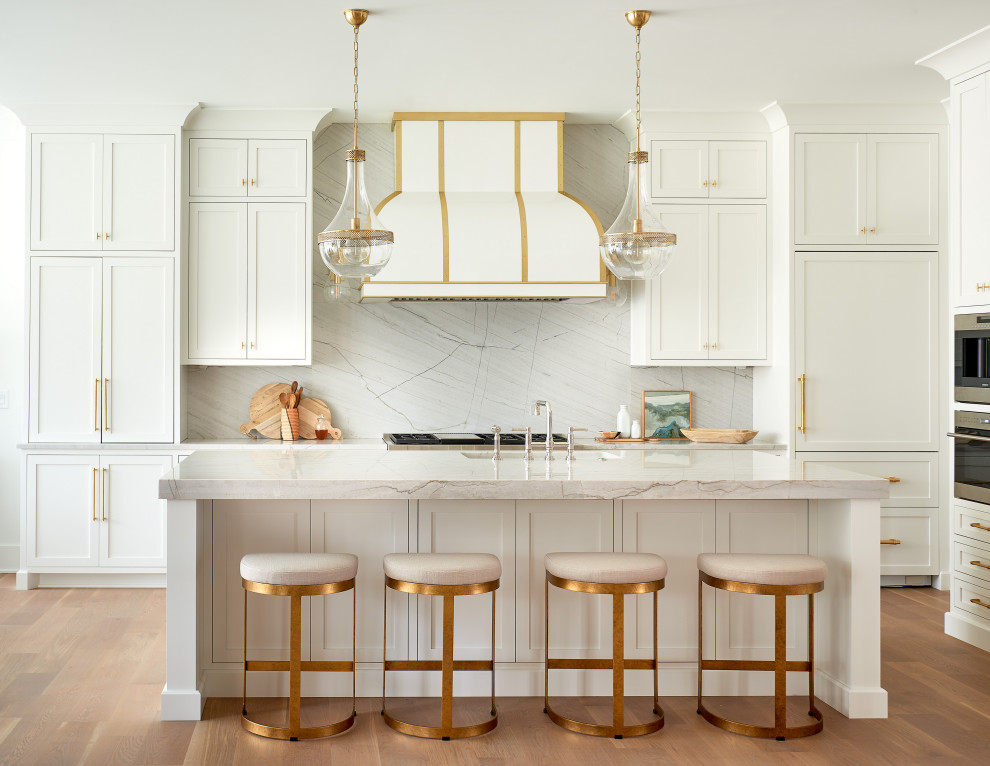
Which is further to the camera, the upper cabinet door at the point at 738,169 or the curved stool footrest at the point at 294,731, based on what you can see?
the upper cabinet door at the point at 738,169

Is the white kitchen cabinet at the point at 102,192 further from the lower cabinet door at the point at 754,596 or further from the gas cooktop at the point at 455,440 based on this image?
the lower cabinet door at the point at 754,596

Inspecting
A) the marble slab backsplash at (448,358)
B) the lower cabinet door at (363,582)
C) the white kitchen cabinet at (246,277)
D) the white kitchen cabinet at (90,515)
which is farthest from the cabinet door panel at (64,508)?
the lower cabinet door at (363,582)

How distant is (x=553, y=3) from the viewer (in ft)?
11.7

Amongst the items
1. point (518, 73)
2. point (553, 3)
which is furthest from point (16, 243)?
point (553, 3)

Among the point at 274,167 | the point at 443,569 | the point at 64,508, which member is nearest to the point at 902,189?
the point at 274,167

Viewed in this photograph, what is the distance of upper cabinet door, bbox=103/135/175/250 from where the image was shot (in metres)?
5.00

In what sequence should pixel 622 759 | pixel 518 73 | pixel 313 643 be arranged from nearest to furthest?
pixel 622 759 → pixel 313 643 → pixel 518 73

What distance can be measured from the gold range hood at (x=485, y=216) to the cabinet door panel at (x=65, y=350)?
155 centimetres

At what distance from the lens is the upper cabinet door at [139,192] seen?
500cm

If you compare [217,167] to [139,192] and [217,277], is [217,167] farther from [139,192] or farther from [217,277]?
[217,277]

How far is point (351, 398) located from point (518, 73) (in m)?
2.17

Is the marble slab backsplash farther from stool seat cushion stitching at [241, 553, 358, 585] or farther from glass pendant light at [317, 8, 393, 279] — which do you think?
stool seat cushion stitching at [241, 553, 358, 585]

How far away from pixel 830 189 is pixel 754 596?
8.82 ft

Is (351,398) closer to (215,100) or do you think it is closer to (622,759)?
(215,100)
